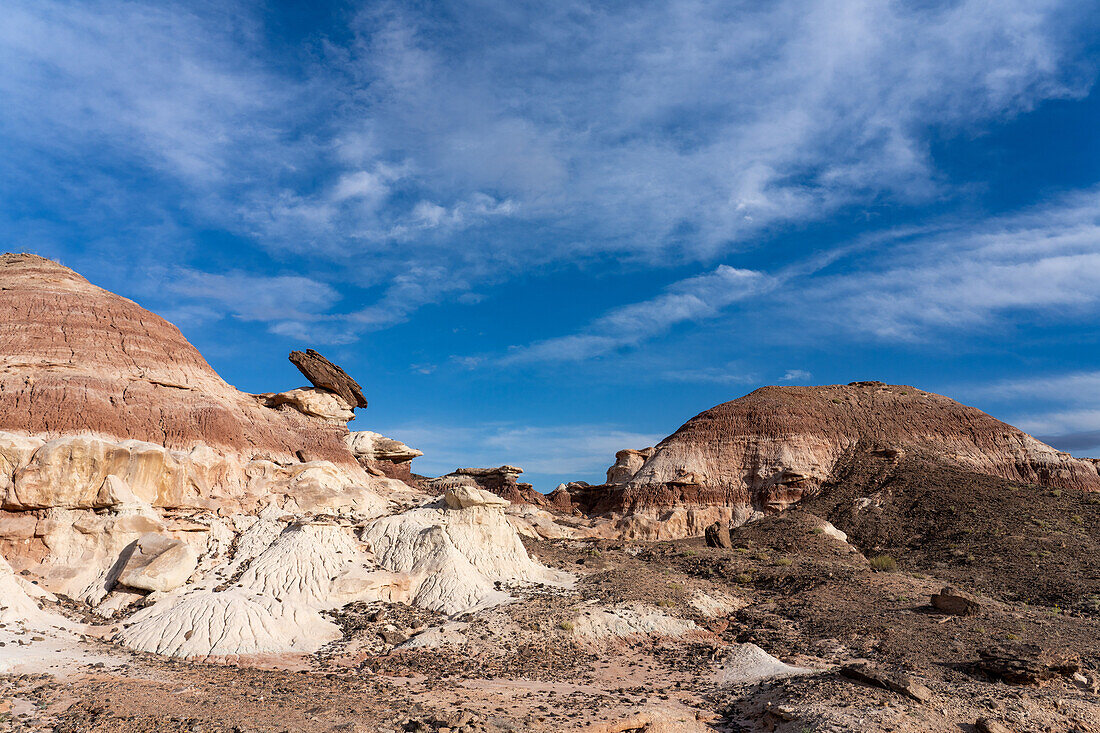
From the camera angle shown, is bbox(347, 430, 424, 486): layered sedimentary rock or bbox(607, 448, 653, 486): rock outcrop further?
bbox(607, 448, 653, 486): rock outcrop

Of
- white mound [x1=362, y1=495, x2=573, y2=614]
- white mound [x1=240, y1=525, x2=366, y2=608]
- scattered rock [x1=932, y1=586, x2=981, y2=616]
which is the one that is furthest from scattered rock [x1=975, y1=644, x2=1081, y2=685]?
white mound [x1=240, y1=525, x2=366, y2=608]

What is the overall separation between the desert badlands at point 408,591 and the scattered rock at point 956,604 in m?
0.10

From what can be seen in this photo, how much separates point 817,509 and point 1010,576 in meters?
15.2

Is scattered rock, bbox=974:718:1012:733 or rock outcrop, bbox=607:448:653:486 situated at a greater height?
rock outcrop, bbox=607:448:653:486

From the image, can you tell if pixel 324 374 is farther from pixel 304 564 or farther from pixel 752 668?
pixel 752 668

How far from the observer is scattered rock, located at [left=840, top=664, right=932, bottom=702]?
12.1 m

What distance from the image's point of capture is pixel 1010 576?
80.8 ft

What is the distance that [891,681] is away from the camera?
488 inches

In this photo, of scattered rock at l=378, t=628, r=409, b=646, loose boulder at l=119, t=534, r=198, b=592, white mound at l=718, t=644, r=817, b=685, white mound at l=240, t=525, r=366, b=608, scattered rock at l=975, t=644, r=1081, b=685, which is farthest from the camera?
white mound at l=240, t=525, r=366, b=608

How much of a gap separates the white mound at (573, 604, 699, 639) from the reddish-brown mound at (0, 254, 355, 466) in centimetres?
1563

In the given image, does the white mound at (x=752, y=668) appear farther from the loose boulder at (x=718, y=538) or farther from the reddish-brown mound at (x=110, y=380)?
the reddish-brown mound at (x=110, y=380)

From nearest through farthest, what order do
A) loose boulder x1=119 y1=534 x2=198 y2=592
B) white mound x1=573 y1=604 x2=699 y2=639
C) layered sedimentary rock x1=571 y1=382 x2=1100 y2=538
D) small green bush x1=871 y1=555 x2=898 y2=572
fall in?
white mound x1=573 y1=604 x2=699 y2=639 < loose boulder x1=119 y1=534 x2=198 y2=592 < small green bush x1=871 y1=555 x2=898 y2=572 < layered sedimentary rock x1=571 y1=382 x2=1100 y2=538

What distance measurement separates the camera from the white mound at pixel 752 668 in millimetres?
15250

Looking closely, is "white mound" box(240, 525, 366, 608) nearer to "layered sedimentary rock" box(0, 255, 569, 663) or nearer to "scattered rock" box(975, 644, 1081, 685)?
"layered sedimentary rock" box(0, 255, 569, 663)
